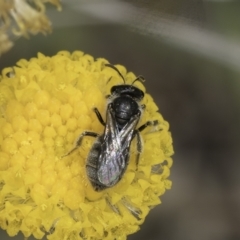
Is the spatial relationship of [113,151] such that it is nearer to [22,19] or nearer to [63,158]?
[63,158]

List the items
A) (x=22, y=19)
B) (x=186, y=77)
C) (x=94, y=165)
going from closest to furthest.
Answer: (x=94, y=165), (x=22, y=19), (x=186, y=77)

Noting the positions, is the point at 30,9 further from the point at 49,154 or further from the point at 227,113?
the point at 227,113

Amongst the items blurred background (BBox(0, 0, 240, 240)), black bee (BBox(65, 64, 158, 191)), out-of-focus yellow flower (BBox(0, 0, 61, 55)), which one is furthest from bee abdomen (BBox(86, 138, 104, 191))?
blurred background (BBox(0, 0, 240, 240))

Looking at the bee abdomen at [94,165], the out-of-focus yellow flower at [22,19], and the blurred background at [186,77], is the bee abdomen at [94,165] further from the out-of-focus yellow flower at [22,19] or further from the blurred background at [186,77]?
the blurred background at [186,77]

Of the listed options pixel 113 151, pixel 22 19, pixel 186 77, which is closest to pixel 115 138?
pixel 113 151

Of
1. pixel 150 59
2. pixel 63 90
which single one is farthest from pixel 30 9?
pixel 150 59

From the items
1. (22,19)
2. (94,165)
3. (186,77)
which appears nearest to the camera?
(94,165)

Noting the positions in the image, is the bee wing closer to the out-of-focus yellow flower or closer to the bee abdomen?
the bee abdomen
